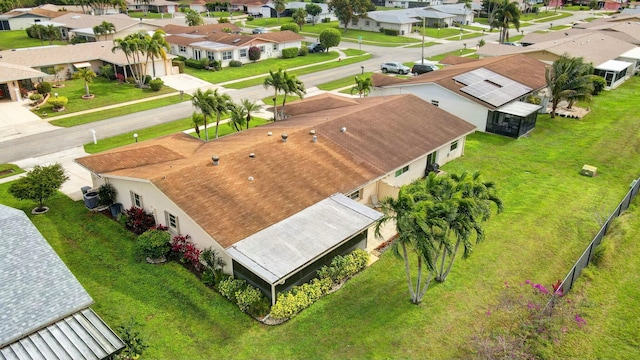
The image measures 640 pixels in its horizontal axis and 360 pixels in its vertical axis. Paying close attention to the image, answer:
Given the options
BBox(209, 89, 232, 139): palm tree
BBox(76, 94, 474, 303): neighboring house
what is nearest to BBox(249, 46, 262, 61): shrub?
BBox(209, 89, 232, 139): palm tree

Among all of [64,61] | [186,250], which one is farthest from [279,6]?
[186,250]

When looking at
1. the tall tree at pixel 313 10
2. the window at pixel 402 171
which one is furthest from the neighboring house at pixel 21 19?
the window at pixel 402 171

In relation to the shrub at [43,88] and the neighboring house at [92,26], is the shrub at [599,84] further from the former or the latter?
the neighboring house at [92,26]

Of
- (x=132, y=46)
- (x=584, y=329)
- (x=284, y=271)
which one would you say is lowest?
(x=584, y=329)

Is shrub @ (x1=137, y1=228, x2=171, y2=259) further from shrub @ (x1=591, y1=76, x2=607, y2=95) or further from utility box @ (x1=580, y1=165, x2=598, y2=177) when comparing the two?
shrub @ (x1=591, y1=76, x2=607, y2=95)

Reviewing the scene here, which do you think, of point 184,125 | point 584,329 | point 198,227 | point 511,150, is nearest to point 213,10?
point 184,125

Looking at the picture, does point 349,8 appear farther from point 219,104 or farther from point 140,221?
point 140,221

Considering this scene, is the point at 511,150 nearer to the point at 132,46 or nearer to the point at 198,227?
the point at 198,227
